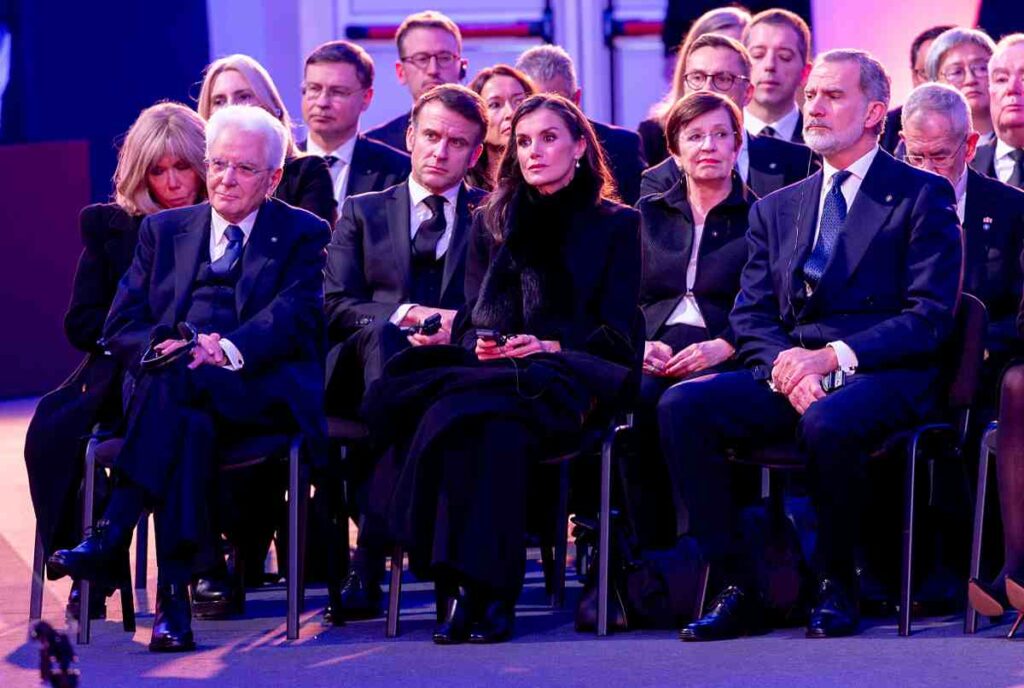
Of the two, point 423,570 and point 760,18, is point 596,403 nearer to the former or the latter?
point 423,570

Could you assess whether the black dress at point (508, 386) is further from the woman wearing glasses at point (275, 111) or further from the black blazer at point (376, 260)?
the woman wearing glasses at point (275, 111)

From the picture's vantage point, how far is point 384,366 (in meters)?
5.52

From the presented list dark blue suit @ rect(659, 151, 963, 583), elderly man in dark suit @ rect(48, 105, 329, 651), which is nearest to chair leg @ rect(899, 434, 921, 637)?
dark blue suit @ rect(659, 151, 963, 583)

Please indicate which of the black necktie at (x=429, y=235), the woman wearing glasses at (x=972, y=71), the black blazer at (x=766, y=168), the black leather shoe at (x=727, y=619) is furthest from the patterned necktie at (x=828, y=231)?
the woman wearing glasses at (x=972, y=71)

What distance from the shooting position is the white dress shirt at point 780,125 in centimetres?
706

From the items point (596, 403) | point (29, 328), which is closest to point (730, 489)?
point (596, 403)

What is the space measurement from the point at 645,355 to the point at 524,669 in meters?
1.35

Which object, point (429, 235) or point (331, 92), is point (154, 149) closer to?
point (429, 235)

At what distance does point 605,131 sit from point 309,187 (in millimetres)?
994

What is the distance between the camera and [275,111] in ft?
22.4

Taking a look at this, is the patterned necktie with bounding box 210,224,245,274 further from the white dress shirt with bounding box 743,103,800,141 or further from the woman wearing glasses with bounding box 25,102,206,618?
the white dress shirt with bounding box 743,103,800,141

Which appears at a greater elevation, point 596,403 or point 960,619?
point 596,403

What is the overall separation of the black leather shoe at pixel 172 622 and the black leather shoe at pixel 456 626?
60cm

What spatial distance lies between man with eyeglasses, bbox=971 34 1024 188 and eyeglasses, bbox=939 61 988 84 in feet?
1.47
